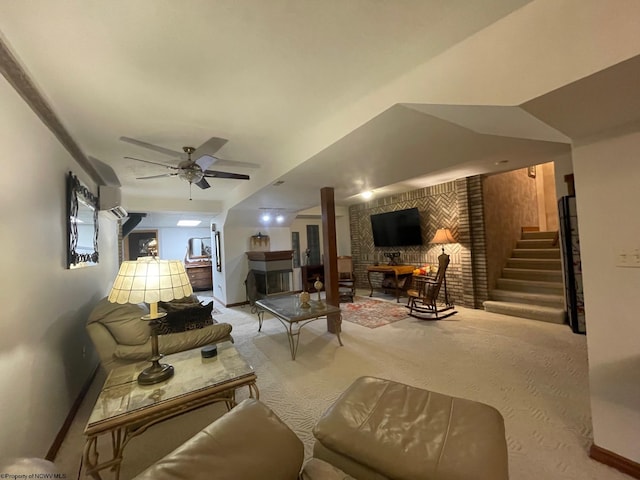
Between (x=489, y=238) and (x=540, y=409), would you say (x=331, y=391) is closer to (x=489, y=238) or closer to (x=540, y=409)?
(x=540, y=409)

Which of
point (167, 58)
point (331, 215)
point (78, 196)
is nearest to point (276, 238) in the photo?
point (331, 215)

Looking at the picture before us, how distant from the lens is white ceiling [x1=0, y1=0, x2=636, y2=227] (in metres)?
1.31

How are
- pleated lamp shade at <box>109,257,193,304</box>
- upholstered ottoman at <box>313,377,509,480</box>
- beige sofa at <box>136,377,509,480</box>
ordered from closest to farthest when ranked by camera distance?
beige sofa at <box>136,377,509,480</box> < upholstered ottoman at <box>313,377,509,480</box> < pleated lamp shade at <box>109,257,193,304</box>

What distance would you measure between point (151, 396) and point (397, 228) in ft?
18.4

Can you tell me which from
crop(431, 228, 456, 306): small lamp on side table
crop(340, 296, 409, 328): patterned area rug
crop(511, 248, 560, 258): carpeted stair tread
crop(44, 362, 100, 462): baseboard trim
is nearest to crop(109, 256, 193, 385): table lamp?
crop(44, 362, 100, 462): baseboard trim

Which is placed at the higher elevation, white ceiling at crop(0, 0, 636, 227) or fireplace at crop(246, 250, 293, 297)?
white ceiling at crop(0, 0, 636, 227)

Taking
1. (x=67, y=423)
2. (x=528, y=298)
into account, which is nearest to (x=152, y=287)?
(x=67, y=423)

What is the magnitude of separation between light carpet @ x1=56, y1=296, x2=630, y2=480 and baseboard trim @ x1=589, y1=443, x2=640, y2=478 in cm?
3

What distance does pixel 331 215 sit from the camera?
4094 mm

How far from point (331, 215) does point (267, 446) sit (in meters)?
3.38

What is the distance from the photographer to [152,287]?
1.57 m

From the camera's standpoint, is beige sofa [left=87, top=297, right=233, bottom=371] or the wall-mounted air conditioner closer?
beige sofa [left=87, top=297, right=233, bottom=371]

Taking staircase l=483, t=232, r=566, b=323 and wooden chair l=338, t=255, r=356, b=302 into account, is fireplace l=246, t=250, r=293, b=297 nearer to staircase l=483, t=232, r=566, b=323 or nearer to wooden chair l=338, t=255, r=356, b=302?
wooden chair l=338, t=255, r=356, b=302

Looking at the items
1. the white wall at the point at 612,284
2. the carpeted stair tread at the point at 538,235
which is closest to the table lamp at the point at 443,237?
the carpeted stair tread at the point at 538,235
